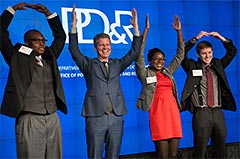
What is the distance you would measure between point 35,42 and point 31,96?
43 centimetres

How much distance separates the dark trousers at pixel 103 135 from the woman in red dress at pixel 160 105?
1.39 ft

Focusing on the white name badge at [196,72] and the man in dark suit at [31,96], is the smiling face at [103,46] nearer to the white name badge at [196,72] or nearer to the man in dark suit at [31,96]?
the man in dark suit at [31,96]

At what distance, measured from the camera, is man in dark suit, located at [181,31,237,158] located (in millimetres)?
3424

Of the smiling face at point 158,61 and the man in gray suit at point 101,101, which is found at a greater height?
the smiling face at point 158,61

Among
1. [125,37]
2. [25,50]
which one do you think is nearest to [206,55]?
[125,37]

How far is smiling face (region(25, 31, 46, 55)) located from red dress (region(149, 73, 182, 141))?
41.7 inches

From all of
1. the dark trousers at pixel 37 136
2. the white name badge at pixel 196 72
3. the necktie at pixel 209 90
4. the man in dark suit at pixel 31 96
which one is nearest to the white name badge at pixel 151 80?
the white name badge at pixel 196 72

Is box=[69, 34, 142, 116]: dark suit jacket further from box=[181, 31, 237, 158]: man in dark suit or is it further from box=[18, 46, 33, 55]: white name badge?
box=[181, 31, 237, 158]: man in dark suit

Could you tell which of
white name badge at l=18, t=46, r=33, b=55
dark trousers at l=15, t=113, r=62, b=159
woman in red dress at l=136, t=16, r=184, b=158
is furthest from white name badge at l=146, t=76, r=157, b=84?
white name badge at l=18, t=46, r=33, b=55

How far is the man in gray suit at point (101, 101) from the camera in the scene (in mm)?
2967

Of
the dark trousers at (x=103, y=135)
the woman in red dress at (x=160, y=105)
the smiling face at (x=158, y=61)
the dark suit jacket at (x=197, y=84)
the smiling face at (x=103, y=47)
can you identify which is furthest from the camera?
the dark suit jacket at (x=197, y=84)

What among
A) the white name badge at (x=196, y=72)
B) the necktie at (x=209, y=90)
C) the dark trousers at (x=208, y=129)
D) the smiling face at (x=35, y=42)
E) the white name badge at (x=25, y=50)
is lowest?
the dark trousers at (x=208, y=129)

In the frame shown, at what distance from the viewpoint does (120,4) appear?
4152 mm

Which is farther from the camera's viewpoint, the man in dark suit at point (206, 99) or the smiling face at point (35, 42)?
the man in dark suit at point (206, 99)
